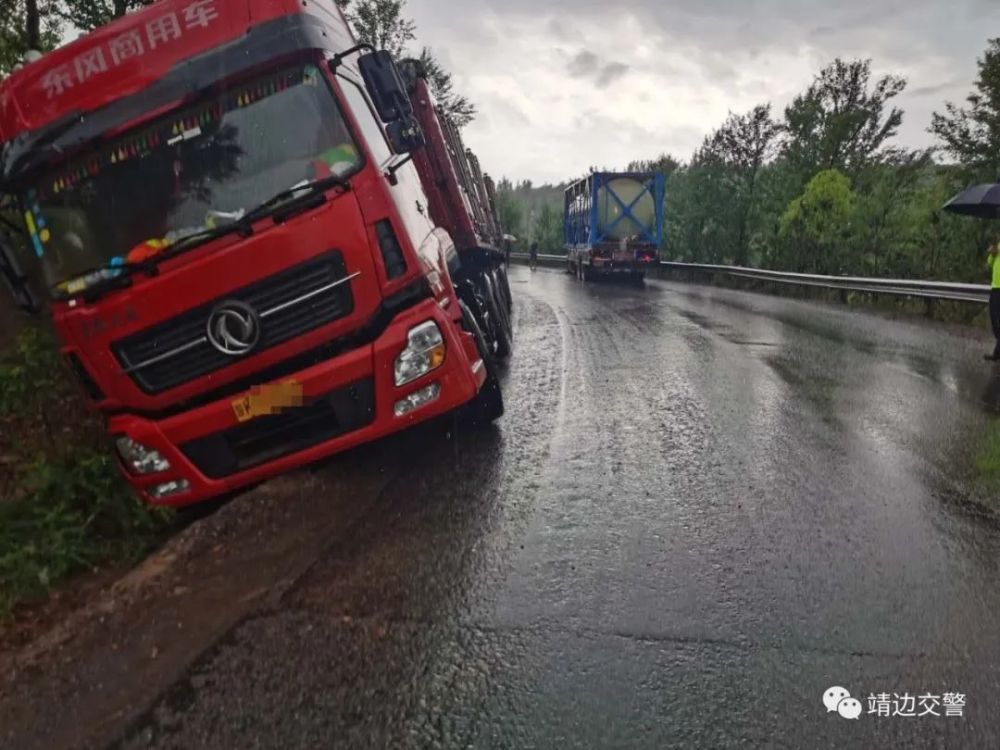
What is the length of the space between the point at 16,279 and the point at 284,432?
196 cm

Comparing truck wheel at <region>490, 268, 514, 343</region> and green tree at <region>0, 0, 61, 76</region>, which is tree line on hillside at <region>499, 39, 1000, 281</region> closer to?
truck wheel at <region>490, 268, 514, 343</region>

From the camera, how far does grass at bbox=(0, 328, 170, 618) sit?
413 centimetres

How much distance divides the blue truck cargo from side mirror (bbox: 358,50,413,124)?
65.6ft

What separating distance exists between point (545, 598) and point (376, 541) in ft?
3.62

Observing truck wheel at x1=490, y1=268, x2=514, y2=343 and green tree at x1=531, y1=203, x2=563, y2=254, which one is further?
green tree at x1=531, y1=203, x2=563, y2=254

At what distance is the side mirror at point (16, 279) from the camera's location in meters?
4.55

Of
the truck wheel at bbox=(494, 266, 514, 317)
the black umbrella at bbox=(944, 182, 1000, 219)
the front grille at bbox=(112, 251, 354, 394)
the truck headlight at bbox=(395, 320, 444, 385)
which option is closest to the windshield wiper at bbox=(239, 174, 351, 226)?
the front grille at bbox=(112, 251, 354, 394)

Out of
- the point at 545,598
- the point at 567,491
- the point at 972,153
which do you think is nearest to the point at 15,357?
the point at 567,491

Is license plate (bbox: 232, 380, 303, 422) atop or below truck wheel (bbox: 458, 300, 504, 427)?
atop

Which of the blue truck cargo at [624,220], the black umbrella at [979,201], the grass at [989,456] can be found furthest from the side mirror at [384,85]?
the blue truck cargo at [624,220]

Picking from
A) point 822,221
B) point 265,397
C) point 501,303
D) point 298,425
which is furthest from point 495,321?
point 822,221

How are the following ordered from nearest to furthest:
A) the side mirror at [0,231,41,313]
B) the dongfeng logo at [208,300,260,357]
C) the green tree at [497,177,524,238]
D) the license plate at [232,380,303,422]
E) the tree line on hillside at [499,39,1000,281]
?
the dongfeng logo at [208,300,260,357] < the license plate at [232,380,303,422] < the side mirror at [0,231,41,313] < the tree line on hillside at [499,39,1000,281] < the green tree at [497,177,524,238]

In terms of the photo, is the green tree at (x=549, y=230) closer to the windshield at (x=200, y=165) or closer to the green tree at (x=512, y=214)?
the green tree at (x=512, y=214)

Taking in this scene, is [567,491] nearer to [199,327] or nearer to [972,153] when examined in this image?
[199,327]
